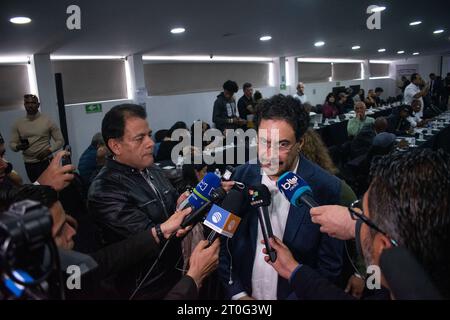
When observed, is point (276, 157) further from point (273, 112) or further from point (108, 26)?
point (108, 26)

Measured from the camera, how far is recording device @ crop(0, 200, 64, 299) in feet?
1.66

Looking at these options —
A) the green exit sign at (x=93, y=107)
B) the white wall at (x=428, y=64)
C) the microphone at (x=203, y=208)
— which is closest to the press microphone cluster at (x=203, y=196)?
the microphone at (x=203, y=208)

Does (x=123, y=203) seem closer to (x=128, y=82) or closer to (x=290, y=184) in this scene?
(x=290, y=184)

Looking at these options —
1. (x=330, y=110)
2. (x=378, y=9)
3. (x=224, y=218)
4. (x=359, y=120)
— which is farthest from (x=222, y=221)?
(x=330, y=110)

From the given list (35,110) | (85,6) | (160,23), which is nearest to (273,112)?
(85,6)

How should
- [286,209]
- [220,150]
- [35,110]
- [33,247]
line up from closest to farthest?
[33,247] < [286,209] < [35,110] < [220,150]

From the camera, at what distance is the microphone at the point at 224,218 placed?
1.13m

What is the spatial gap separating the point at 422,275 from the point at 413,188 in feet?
0.61

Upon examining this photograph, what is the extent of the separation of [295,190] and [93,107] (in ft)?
18.8

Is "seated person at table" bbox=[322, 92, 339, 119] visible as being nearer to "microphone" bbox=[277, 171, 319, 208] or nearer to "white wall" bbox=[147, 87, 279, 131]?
"white wall" bbox=[147, 87, 279, 131]

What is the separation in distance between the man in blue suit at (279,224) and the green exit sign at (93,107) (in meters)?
5.33

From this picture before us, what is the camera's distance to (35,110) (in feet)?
13.1

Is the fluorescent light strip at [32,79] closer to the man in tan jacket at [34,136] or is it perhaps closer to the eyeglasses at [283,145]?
the man in tan jacket at [34,136]

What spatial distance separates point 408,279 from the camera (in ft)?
1.94
